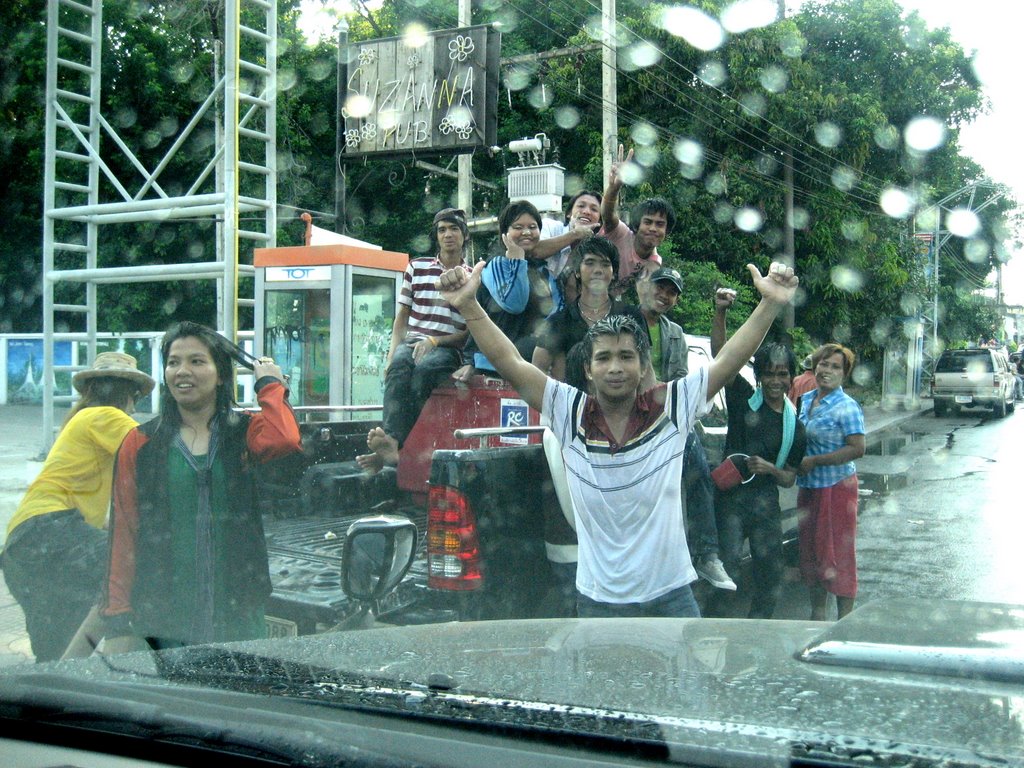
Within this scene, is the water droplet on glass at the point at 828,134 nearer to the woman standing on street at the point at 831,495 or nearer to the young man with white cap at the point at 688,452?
the woman standing on street at the point at 831,495

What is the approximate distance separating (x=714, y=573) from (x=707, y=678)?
2.70 metres

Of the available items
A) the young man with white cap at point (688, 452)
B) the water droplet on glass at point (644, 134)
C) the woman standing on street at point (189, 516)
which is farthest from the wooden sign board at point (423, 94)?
the woman standing on street at point (189, 516)

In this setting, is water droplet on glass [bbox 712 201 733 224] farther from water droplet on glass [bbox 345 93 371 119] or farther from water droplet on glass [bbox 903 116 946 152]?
water droplet on glass [bbox 345 93 371 119]

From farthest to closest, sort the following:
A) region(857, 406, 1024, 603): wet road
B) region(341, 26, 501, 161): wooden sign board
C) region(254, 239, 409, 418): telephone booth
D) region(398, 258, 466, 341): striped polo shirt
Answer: region(341, 26, 501, 161): wooden sign board, region(254, 239, 409, 418): telephone booth, region(857, 406, 1024, 603): wet road, region(398, 258, 466, 341): striped polo shirt

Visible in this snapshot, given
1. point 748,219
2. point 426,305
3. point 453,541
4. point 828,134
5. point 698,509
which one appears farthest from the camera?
point 828,134

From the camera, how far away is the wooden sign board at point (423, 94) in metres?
12.3

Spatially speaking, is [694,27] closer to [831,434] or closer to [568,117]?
[568,117]

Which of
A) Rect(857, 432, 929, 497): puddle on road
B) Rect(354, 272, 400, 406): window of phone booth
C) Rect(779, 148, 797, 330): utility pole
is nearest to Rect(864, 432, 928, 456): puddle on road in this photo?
Rect(857, 432, 929, 497): puddle on road

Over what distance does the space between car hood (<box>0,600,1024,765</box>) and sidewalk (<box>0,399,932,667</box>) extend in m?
3.30

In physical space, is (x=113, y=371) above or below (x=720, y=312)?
below

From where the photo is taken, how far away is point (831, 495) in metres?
5.31

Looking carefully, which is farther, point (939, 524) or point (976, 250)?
point (976, 250)

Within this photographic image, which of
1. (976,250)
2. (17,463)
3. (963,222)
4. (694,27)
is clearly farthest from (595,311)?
(976,250)

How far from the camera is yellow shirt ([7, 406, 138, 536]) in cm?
390
